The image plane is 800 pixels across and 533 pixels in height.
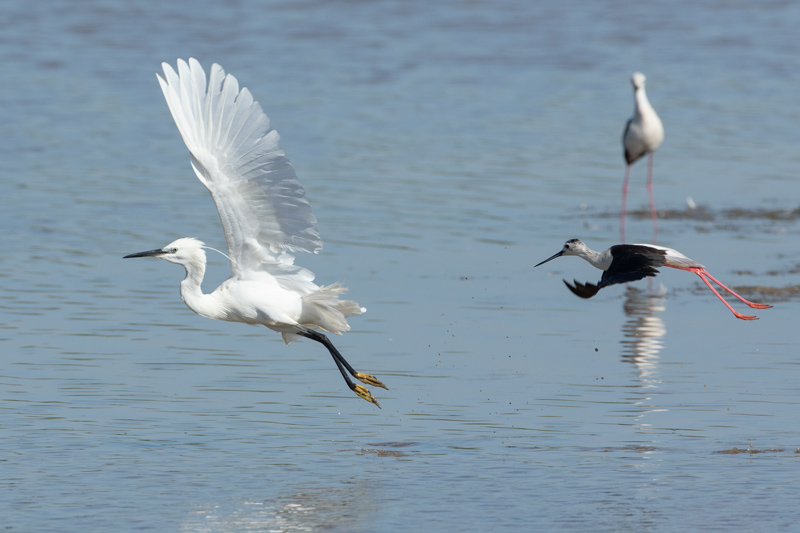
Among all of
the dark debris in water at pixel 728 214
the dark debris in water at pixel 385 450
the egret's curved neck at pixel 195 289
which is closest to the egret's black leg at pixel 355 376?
the dark debris in water at pixel 385 450

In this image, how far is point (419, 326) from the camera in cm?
1102

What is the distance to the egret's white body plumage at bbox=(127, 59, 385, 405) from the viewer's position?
7973 millimetres

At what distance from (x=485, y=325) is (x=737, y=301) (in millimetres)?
2389

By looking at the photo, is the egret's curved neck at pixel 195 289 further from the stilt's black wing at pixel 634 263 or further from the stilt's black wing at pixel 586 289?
the stilt's black wing at pixel 634 263

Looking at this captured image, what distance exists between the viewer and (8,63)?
88.7ft

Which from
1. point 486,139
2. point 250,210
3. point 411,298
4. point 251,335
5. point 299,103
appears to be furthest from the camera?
point 299,103

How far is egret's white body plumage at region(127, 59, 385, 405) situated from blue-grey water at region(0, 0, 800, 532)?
64 centimetres

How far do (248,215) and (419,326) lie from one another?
10.1 ft

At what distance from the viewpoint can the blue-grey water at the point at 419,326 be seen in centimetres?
732

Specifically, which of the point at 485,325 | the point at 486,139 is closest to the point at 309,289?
the point at 485,325

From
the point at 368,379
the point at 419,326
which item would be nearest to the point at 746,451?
the point at 368,379

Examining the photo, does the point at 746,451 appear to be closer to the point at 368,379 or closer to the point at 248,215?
the point at 368,379

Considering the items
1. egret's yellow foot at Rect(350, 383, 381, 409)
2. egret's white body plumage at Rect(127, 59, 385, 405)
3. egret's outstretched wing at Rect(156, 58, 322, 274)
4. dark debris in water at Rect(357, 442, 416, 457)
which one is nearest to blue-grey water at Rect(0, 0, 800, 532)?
dark debris in water at Rect(357, 442, 416, 457)

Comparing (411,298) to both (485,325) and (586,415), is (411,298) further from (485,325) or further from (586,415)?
(586,415)
